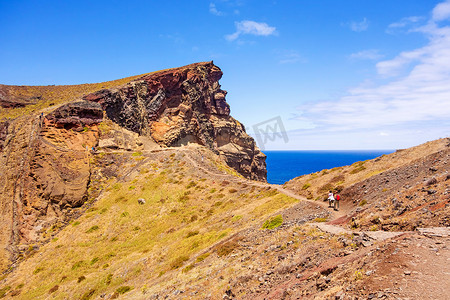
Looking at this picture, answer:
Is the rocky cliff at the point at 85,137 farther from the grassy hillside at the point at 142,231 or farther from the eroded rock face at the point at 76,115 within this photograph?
the grassy hillside at the point at 142,231

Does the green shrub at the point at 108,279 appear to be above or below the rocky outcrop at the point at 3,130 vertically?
below

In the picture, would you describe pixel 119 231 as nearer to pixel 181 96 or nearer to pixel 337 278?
pixel 337 278

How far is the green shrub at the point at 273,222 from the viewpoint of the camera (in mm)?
23016

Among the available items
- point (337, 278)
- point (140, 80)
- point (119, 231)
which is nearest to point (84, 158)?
point (119, 231)

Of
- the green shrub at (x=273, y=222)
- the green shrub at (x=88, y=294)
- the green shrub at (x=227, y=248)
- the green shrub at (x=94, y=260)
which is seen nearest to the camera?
→ the green shrub at (x=227, y=248)

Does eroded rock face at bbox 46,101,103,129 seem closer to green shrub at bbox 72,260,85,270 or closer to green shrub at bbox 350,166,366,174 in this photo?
green shrub at bbox 72,260,85,270

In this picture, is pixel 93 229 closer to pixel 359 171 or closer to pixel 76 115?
pixel 76 115

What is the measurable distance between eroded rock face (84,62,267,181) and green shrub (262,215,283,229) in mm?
61144

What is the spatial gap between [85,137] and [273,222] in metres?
54.8

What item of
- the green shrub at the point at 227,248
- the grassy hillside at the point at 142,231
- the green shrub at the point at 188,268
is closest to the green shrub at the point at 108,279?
the grassy hillside at the point at 142,231

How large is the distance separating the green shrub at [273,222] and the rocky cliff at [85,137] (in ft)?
126

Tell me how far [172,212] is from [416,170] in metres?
34.4

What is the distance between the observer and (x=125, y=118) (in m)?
77.0

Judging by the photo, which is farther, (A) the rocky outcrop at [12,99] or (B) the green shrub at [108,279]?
(A) the rocky outcrop at [12,99]
